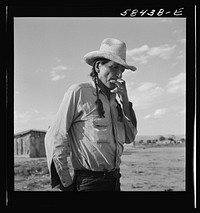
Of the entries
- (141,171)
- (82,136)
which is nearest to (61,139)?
(82,136)

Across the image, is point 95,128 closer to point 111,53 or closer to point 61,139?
point 61,139

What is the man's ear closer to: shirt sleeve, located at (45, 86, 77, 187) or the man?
the man

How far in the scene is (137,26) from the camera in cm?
239

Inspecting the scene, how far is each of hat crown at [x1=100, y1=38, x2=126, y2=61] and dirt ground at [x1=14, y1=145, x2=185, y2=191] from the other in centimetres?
59

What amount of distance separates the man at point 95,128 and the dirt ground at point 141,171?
2.3 inches

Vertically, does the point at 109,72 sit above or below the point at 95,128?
above

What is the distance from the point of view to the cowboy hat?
91.3 inches

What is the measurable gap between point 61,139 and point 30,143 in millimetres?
219

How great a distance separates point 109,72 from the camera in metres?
2.34

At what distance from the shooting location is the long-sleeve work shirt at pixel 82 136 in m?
2.29

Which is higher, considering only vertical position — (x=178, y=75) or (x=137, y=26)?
(x=137, y=26)
